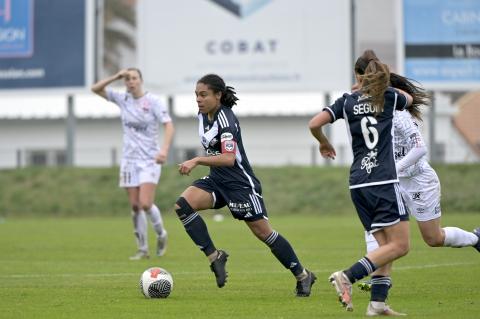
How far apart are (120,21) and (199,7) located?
2.56m

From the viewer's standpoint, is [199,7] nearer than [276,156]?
Yes

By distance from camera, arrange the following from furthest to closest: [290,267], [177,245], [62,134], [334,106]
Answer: [62,134]
[177,245]
[290,267]
[334,106]

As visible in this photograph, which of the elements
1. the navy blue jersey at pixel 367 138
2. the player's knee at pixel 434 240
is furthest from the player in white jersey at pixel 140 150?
the navy blue jersey at pixel 367 138

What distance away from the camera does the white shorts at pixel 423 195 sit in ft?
34.4

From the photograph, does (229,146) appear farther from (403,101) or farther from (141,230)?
(141,230)

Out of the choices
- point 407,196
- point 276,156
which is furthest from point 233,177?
point 276,156

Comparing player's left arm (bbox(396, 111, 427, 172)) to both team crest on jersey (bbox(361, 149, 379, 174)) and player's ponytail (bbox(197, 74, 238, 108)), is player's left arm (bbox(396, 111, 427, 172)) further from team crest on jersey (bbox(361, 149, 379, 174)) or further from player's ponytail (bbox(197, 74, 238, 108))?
player's ponytail (bbox(197, 74, 238, 108))

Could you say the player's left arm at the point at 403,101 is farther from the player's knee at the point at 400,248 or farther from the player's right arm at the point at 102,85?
the player's right arm at the point at 102,85

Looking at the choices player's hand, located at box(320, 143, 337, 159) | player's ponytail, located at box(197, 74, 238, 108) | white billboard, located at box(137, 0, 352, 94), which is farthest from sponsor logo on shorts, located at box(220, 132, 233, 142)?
white billboard, located at box(137, 0, 352, 94)

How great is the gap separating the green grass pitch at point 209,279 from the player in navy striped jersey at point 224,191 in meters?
0.34

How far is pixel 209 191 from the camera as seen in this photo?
33.7ft

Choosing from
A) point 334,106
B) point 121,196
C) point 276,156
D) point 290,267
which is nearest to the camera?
point 334,106

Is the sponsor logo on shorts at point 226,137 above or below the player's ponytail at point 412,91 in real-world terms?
below

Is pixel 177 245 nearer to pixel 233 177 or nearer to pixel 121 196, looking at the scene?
pixel 233 177
